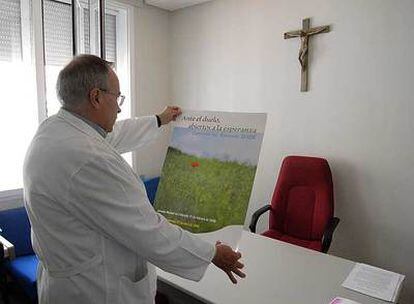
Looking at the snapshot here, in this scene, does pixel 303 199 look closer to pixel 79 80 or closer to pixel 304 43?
pixel 304 43

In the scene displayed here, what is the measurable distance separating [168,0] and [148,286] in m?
2.88

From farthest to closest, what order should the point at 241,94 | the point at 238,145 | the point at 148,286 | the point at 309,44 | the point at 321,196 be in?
1. the point at 241,94
2. the point at 309,44
3. the point at 321,196
4. the point at 238,145
5. the point at 148,286

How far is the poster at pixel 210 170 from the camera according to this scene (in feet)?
4.18

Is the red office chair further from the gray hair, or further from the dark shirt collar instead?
the gray hair

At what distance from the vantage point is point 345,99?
8.27 ft

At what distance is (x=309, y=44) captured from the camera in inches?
104

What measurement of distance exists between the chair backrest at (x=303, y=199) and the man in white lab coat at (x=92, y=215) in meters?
1.46

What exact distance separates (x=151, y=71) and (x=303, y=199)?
83.8 inches

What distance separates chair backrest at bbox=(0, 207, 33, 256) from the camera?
2.54m

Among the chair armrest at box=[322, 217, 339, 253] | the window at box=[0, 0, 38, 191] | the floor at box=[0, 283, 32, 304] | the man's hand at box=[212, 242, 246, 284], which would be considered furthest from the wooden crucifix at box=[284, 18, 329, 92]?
the floor at box=[0, 283, 32, 304]

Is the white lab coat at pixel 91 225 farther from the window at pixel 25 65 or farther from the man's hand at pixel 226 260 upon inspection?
the window at pixel 25 65

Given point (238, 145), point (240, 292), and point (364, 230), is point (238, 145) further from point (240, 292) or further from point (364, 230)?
point (364, 230)

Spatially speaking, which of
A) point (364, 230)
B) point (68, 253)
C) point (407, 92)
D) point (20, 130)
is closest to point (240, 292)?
point (68, 253)

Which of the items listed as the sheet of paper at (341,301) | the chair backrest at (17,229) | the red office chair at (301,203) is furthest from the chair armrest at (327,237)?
the chair backrest at (17,229)
